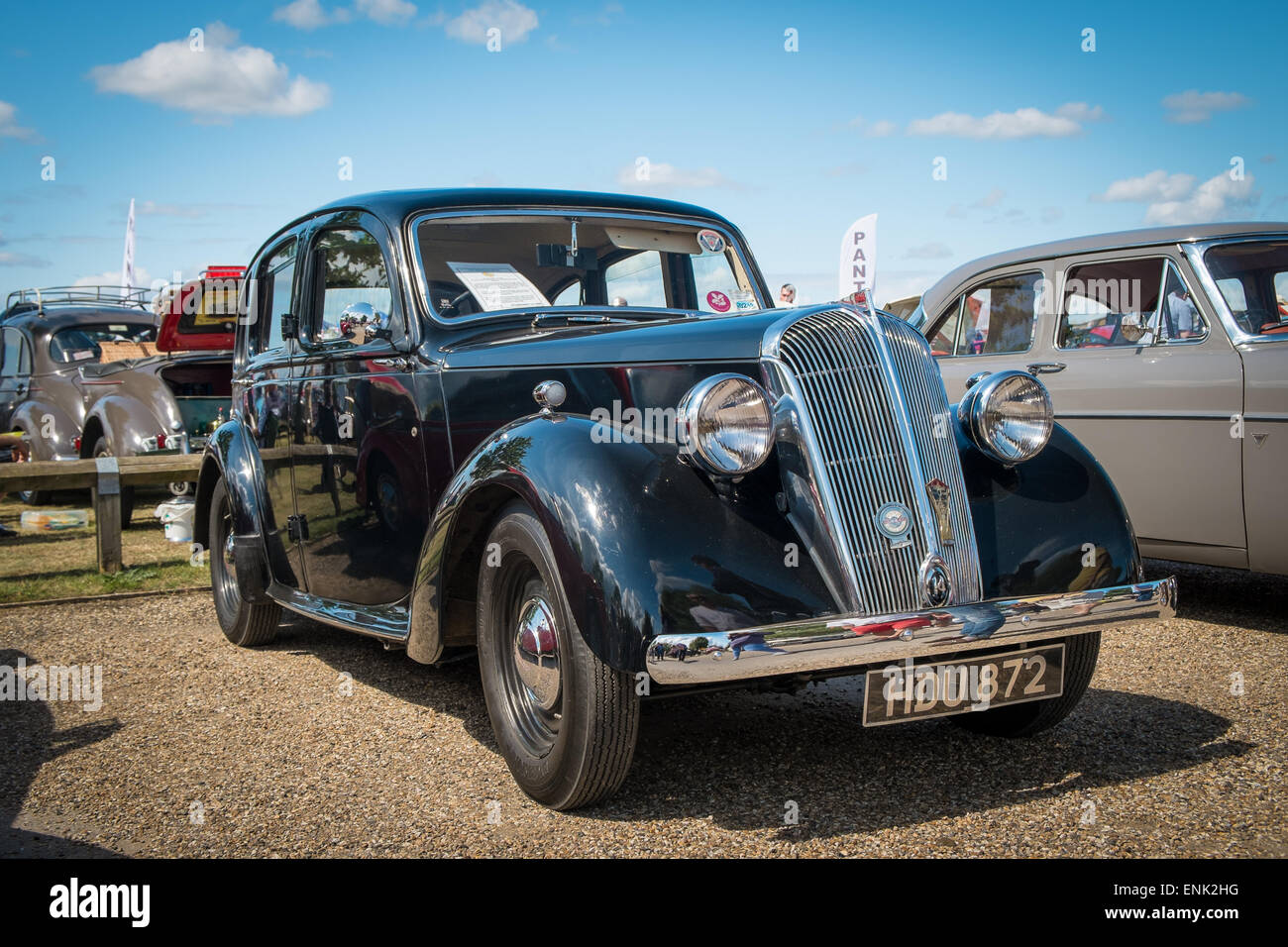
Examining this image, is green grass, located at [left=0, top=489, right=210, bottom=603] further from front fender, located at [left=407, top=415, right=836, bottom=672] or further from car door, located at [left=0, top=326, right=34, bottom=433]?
front fender, located at [left=407, top=415, right=836, bottom=672]

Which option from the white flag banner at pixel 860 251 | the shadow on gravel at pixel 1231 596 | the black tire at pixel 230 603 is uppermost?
the white flag banner at pixel 860 251

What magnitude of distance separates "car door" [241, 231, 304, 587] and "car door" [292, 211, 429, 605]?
0.11m

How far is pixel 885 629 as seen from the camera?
2.59m

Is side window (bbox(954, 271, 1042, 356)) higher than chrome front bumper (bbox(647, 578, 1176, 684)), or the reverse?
side window (bbox(954, 271, 1042, 356))

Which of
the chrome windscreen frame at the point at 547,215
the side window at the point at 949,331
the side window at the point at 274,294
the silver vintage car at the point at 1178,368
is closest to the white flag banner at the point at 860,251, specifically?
the side window at the point at 949,331

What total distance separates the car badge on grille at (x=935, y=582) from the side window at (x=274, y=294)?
120 inches

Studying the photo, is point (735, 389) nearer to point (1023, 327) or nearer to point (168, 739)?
point (168, 739)

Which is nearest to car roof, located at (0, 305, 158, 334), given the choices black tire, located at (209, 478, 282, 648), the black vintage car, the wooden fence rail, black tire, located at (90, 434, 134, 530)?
black tire, located at (90, 434, 134, 530)

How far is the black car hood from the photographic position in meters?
3.04

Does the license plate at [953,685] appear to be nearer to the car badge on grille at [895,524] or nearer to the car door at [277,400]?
the car badge on grille at [895,524]

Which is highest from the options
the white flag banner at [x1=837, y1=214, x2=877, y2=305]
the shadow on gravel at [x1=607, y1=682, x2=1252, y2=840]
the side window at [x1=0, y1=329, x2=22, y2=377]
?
the white flag banner at [x1=837, y1=214, x2=877, y2=305]

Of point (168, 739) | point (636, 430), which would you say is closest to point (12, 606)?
point (168, 739)

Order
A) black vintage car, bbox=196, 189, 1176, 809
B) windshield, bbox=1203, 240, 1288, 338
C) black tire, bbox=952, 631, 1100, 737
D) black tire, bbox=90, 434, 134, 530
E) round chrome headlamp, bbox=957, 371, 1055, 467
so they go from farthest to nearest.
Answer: black tire, bbox=90, 434, 134, 530 < windshield, bbox=1203, 240, 1288, 338 < black tire, bbox=952, 631, 1100, 737 < round chrome headlamp, bbox=957, 371, 1055, 467 < black vintage car, bbox=196, 189, 1176, 809

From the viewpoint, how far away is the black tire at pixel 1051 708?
333 cm
